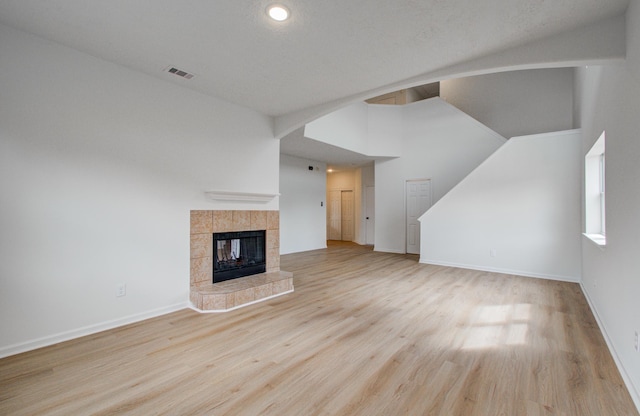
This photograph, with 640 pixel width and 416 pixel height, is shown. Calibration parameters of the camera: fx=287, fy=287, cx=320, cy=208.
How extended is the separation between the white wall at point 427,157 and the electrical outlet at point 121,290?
6274mm

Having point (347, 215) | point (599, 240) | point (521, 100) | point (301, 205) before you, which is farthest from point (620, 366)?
point (347, 215)

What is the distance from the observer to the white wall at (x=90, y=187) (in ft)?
7.83

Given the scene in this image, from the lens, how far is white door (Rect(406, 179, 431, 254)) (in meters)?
7.37

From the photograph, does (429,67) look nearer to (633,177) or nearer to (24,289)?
(633,177)

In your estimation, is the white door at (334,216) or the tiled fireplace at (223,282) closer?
the tiled fireplace at (223,282)

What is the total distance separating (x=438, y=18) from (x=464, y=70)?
82 cm

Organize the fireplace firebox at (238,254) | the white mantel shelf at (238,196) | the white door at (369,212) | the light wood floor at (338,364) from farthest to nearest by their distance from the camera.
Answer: the white door at (369,212)
the fireplace firebox at (238,254)
the white mantel shelf at (238,196)
the light wood floor at (338,364)

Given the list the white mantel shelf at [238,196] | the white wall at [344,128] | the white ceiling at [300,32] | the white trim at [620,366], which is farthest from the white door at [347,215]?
the white trim at [620,366]

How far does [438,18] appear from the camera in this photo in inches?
85.1

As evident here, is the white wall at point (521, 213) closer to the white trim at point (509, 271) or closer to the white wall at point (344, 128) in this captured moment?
the white trim at point (509, 271)

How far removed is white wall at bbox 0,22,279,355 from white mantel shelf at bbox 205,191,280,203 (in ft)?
0.42

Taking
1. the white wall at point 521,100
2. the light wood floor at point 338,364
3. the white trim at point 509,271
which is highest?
the white wall at point 521,100

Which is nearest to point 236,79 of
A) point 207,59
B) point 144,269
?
point 207,59

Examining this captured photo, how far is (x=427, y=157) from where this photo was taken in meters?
7.34
